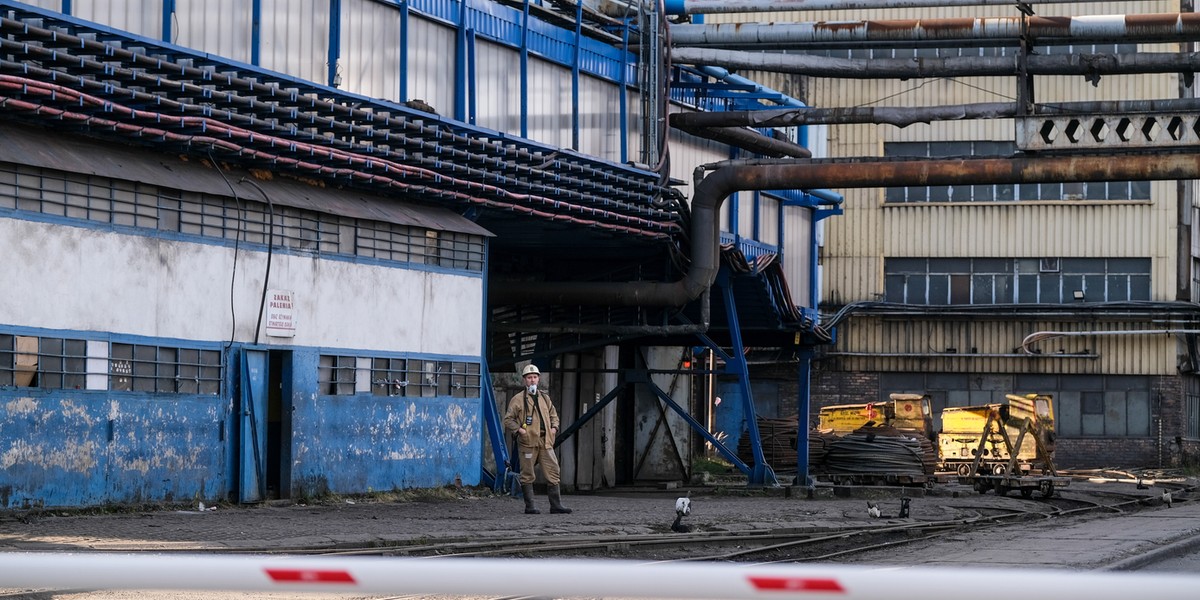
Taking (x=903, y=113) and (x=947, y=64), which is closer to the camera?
(x=903, y=113)

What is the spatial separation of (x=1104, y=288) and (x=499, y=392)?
71.8 ft

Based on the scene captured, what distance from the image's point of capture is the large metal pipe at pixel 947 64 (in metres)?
24.5

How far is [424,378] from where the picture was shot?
21438 millimetres

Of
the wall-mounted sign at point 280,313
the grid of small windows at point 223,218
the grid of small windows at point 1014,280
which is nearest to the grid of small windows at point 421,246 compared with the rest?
the grid of small windows at point 223,218

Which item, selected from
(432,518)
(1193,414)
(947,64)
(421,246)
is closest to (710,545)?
(432,518)

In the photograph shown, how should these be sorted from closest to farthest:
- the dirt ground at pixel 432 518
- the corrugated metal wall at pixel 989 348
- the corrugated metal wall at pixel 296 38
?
the dirt ground at pixel 432 518 → the corrugated metal wall at pixel 296 38 → the corrugated metal wall at pixel 989 348

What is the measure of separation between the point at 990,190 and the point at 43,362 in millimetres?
34663

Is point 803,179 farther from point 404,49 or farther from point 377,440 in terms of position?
point 377,440

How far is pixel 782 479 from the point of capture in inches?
1260

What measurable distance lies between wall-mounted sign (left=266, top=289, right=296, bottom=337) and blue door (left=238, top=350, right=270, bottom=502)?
32 centimetres

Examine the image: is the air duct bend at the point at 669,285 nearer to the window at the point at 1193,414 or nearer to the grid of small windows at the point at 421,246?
the grid of small windows at the point at 421,246

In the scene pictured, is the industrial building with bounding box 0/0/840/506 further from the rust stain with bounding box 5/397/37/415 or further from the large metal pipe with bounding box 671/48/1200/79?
the large metal pipe with bounding box 671/48/1200/79

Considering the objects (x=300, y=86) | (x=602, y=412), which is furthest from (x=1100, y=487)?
(x=300, y=86)

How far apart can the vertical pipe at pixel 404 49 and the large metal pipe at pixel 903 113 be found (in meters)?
7.23
